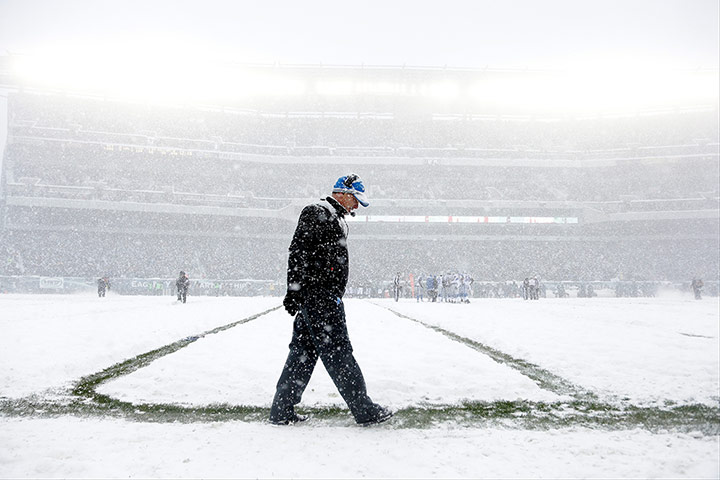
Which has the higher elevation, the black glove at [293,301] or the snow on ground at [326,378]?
the black glove at [293,301]

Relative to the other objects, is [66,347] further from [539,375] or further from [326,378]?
[539,375]

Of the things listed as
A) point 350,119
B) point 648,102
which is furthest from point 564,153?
point 350,119

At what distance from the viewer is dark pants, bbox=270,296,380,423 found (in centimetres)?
268

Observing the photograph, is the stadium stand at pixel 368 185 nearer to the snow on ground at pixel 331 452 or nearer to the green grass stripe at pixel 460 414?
the green grass stripe at pixel 460 414

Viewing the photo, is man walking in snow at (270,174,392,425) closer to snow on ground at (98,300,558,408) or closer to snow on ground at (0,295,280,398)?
snow on ground at (98,300,558,408)

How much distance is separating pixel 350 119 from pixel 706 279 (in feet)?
116

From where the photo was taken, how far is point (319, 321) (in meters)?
2.74

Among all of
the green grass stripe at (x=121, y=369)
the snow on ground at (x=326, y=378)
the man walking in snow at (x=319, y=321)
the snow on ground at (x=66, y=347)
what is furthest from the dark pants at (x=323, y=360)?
the snow on ground at (x=66, y=347)

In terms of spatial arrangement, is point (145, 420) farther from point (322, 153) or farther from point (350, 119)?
point (350, 119)

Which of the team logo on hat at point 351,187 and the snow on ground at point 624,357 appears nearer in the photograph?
the team logo on hat at point 351,187

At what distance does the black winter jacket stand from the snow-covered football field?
83 centimetres

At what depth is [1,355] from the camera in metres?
4.89

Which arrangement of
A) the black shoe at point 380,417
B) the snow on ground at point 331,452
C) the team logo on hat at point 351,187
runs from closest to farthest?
1. the snow on ground at point 331,452
2. the black shoe at point 380,417
3. the team logo on hat at point 351,187

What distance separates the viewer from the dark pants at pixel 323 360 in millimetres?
2676
